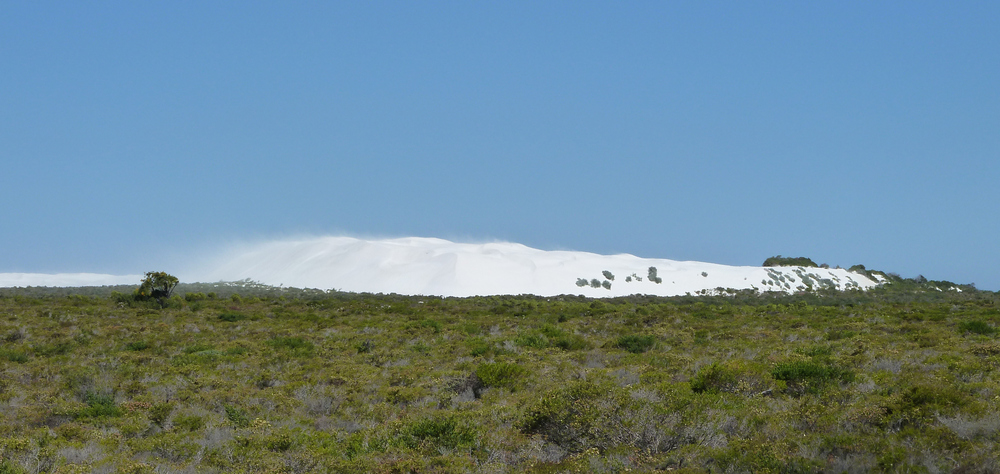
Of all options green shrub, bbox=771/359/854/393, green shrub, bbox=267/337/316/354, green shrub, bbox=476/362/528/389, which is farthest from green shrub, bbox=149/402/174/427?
green shrub, bbox=771/359/854/393

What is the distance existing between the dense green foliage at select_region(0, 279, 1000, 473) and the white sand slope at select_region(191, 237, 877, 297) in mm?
29569

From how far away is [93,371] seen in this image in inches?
421

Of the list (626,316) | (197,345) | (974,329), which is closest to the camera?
(197,345)

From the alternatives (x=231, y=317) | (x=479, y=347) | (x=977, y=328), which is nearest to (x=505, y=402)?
(x=479, y=347)

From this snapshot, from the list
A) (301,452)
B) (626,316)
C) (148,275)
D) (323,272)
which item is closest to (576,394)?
(301,452)

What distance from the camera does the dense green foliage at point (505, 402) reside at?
596cm

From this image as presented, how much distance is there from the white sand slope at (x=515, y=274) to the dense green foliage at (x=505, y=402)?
29.6m

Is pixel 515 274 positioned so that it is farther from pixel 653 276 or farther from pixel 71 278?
pixel 71 278

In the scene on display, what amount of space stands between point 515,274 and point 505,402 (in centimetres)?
4006

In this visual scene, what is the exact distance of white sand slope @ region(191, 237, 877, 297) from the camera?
45938 mm

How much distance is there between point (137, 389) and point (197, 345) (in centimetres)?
522

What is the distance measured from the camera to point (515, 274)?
4869cm

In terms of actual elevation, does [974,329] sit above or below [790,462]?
above

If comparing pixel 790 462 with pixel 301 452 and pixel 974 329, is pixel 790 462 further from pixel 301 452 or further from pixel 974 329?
pixel 974 329
